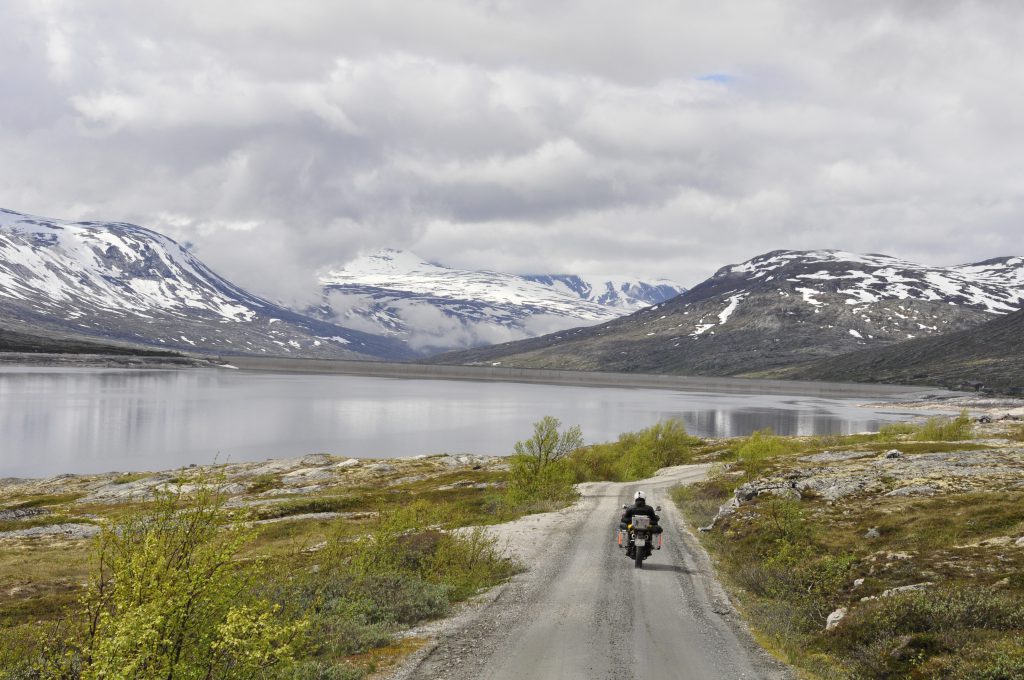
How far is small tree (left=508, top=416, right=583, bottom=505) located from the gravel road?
65.5ft

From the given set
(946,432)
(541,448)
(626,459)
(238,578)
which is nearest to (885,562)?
(238,578)

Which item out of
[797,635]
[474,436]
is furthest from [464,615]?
[474,436]

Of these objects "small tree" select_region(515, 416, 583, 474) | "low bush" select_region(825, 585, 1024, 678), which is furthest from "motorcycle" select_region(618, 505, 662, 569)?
"small tree" select_region(515, 416, 583, 474)

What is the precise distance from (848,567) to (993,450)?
3323 cm

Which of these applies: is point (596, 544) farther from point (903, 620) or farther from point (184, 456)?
point (184, 456)

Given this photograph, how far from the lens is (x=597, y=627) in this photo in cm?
1956

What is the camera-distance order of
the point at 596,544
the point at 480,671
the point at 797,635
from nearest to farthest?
the point at 480,671 < the point at 797,635 < the point at 596,544

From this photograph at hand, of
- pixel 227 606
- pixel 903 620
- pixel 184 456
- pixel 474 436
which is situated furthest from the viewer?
pixel 474 436

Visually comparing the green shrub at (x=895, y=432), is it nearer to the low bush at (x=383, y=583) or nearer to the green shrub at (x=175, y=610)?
the low bush at (x=383, y=583)

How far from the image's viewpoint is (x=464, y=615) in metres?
20.8

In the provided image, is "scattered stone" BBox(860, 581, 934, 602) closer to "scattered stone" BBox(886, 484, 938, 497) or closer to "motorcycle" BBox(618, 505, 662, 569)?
"motorcycle" BBox(618, 505, 662, 569)

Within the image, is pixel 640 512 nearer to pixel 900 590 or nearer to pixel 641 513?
pixel 641 513

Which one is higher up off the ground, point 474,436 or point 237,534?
point 237,534

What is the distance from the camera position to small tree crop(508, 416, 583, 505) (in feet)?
172
